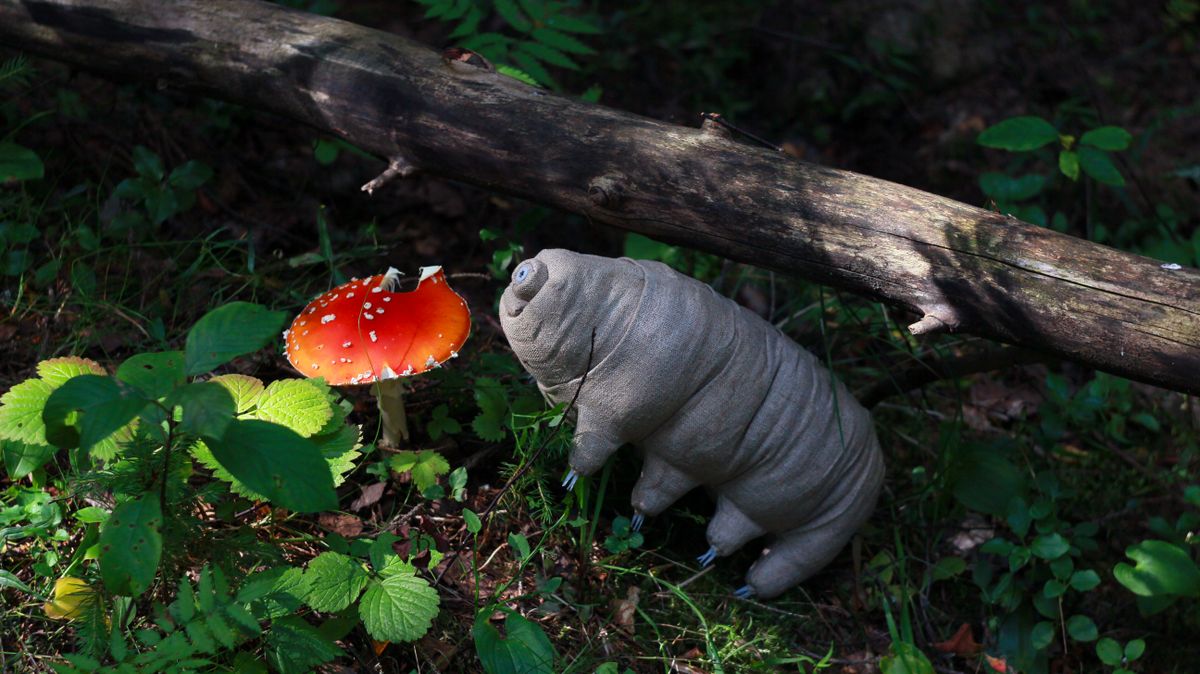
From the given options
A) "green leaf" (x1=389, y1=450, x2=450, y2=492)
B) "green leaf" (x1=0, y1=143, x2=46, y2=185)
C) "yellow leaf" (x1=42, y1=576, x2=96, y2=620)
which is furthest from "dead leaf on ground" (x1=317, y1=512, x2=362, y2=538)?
"green leaf" (x1=0, y1=143, x2=46, y2=185)

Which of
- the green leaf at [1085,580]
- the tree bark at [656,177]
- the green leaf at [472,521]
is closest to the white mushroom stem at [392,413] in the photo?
the green leaf at [472,521]

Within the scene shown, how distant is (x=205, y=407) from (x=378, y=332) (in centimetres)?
83

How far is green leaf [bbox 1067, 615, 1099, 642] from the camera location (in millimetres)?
3072

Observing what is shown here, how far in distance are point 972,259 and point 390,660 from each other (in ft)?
6.54

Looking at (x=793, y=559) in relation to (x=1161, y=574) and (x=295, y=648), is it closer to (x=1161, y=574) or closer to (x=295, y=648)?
(x=1161, y=574)

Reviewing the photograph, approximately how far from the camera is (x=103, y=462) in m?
2.77

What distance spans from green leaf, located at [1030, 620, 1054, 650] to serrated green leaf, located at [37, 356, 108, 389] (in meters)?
3.08

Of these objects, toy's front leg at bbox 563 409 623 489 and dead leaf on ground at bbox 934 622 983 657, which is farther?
dead leaf on ground at bbox 934 622 983 657

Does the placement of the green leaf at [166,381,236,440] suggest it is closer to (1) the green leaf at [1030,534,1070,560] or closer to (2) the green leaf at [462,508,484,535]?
(2) the green leaf at [462,508,484,535]

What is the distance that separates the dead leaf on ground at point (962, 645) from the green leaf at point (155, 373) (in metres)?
2.61

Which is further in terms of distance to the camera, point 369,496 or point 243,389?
point 369,496

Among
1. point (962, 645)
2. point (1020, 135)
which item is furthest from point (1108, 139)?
point (962, 645)

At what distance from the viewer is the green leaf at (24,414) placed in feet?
8.33

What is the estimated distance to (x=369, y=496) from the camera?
121 inches
